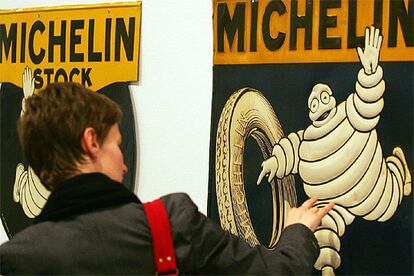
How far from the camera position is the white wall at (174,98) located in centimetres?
157

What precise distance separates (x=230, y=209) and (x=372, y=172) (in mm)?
303

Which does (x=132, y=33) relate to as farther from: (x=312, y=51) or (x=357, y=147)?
(x=357, y=147)

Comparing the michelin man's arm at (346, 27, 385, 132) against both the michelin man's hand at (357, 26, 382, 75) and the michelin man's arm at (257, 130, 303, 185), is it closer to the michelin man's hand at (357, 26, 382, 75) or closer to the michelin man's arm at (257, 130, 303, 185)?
the michelin man's hand at (357, 26, 382, 75)

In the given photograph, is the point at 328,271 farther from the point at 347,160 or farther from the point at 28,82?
the point at 28,82

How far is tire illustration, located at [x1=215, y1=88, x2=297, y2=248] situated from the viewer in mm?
1474

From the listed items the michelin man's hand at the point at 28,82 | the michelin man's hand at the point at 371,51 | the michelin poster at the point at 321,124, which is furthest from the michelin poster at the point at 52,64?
the michelin man's hand at the point at 371,51

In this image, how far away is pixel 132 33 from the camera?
1.66 metres

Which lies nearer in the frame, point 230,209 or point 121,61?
point 230,209

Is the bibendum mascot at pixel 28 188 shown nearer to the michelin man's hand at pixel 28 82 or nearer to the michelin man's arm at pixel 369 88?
the michelin man's hand at pixel 28 82

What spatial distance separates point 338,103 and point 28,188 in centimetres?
81

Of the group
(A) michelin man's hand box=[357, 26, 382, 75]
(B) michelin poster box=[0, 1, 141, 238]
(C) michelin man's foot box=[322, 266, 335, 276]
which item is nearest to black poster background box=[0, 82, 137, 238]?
(B) michelin poster box=[0, 1, 141, 238]

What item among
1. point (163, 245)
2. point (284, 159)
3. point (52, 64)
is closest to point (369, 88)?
point (284, 159)

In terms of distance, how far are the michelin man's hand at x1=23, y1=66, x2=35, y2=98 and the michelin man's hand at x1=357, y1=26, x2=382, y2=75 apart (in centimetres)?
83

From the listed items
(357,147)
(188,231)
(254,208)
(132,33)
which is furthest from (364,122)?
(132,33)
